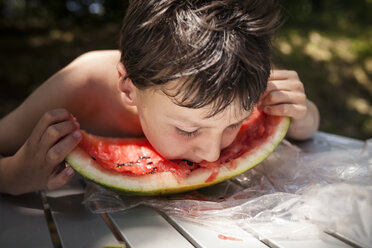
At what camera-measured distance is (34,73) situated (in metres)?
4.78

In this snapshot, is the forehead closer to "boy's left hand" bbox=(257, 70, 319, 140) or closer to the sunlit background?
"boy's left hand" bbox=(257, 70, 319, 140)

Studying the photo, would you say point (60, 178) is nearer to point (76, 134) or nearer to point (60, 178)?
point (60, 178)

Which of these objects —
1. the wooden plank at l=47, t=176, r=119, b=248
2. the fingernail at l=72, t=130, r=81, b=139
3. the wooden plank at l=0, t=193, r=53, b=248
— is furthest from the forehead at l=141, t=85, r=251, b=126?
the wooden plank at l=0, t=193, r=53, b=248

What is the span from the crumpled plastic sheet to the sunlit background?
2980 mm

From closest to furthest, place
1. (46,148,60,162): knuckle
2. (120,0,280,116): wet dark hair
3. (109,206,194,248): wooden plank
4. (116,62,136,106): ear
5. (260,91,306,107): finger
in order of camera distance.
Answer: (109,206,194,248): wooden plank < (120,0,280,116): wet dark hair < (46,148,60,162): knuckle < (116,62,136,106): ear < (260,91,306,107): finger

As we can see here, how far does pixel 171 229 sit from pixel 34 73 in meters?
4.10

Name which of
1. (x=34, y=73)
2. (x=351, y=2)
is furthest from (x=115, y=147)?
(x=351, y=2)

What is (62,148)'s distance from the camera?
54.2 inches

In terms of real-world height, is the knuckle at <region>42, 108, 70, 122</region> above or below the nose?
above

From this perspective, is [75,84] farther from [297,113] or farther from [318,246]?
[318,246]

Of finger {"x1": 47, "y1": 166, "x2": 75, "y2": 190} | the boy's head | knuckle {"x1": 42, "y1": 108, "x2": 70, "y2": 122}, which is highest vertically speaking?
the boy's head

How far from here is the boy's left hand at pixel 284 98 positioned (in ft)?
5.56

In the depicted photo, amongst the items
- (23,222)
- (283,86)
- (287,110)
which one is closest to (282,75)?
(283,86)

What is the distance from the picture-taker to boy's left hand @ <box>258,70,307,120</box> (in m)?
1.70
